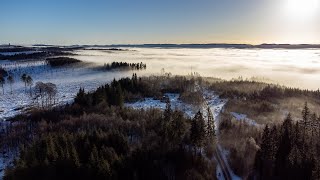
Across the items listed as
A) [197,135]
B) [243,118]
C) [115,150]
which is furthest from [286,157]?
[243,118]

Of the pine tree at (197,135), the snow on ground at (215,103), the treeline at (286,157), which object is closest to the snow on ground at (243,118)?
the snow on ground at (215,103)

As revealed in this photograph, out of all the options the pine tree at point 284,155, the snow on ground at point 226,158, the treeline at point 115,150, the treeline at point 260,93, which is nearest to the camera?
the treeline at point 115,150

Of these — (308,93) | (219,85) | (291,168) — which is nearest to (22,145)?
(291,168)

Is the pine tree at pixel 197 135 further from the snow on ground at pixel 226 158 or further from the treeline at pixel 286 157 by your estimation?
the treeline at pixel 286 157

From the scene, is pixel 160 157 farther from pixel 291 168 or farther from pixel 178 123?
pixel 291 168

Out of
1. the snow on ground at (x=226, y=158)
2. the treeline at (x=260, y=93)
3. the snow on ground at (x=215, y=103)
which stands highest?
the treeline at (x=260, y=93)

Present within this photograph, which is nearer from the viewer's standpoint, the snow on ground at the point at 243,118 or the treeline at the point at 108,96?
the snow on ground at the point at 243,118

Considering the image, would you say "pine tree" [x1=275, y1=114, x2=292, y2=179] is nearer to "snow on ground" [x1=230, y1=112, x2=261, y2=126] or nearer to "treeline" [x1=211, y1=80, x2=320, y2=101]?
"snow on ground" [x1=230, y1=112, x2=261, y2=126]
